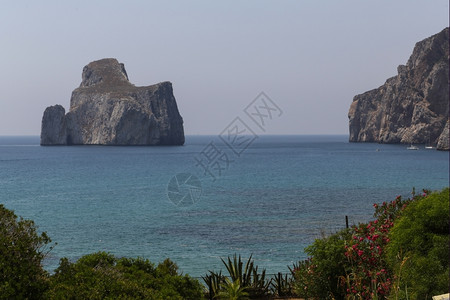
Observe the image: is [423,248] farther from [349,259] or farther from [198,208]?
[198,208]

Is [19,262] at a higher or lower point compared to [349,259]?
higher

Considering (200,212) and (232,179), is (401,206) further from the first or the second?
(232,179)

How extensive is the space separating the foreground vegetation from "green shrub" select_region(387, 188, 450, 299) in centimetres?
2

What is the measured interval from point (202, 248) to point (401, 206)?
22263mm

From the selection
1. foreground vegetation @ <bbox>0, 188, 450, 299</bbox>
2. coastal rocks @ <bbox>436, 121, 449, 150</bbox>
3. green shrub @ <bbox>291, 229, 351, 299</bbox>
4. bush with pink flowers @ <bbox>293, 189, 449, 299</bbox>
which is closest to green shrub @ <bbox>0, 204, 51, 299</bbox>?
foreground vegetation @ <bbox>0, 188, 450, 299</bbox>

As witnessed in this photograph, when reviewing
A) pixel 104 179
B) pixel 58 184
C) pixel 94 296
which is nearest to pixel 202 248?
pixel 94 296

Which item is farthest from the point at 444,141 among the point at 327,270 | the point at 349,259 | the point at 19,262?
the point at 19,262

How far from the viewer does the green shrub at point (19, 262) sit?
9.38 meters

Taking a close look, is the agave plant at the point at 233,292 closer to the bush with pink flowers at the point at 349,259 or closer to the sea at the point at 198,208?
the bush with pink flowers at the point at 349,259

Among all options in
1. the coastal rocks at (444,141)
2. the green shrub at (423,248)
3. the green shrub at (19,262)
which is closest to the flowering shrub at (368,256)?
the green shrub at (423,248)

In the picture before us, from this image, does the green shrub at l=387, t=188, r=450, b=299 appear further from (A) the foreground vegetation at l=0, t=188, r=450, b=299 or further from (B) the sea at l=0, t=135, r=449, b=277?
(B) the sea at l=0, t=135, r=449, b=277

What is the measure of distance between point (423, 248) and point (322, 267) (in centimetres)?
332

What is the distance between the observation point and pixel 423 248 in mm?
11719

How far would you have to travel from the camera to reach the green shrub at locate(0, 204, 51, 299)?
938 centimetres
